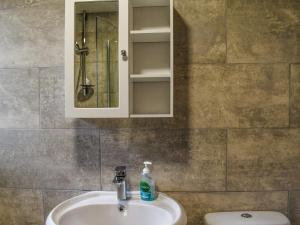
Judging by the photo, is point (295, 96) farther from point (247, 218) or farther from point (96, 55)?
point (96, 55)

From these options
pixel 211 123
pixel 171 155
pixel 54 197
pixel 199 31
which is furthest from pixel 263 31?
pixel 54 197

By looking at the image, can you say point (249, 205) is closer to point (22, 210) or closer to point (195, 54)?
point (195, 54)

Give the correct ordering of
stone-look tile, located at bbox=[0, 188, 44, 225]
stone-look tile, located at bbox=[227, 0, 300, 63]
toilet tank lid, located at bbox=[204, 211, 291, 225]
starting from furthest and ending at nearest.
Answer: stone-look tile, located at bbox=[0, 188, 44, 225]
stone-look tile, located at bbox=[227, 0, 300, 63]
toilet tank lid, located at bbox=[204, 211, 291, 225]

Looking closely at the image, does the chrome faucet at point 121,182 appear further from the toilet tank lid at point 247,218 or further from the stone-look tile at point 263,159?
the stone-look tile at point 263,159

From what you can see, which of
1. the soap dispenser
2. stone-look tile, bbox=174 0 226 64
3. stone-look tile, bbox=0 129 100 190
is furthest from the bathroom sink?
stone-look tile, bbox=174 0 226 64

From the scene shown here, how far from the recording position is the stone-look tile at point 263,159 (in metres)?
1.18

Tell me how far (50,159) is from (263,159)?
3.58 feet

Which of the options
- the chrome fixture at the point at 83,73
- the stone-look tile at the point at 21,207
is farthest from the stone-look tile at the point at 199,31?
the stone-look tile at the point at 21,207

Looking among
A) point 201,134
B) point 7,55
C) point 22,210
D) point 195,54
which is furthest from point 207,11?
point 22,210

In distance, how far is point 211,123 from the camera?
1200mm

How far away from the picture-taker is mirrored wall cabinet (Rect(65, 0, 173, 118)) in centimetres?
109

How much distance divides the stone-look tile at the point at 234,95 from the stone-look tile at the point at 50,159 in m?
0.52

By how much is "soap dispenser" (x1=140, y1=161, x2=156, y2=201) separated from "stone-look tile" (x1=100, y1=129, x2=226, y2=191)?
0.25ft

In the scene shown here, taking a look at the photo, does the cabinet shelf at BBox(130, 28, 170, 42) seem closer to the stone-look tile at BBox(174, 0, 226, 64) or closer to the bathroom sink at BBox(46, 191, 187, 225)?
the stone-look tile at BBox(174, 0, 226, 64)
